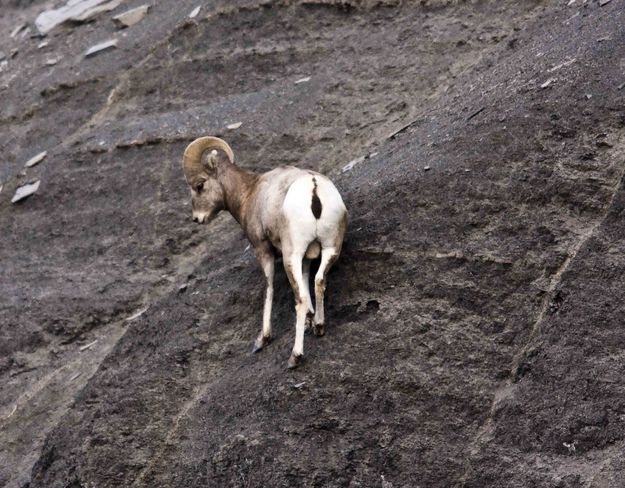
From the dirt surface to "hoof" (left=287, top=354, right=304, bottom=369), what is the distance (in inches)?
3.3

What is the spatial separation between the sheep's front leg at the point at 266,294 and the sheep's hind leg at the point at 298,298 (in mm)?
580

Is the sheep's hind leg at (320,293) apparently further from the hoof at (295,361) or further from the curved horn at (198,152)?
the curved horn at (198,152)

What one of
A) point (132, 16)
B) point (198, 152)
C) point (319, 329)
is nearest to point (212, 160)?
point (198, 152)

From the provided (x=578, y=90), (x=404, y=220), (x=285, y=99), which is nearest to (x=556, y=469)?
(x=404, y=220)

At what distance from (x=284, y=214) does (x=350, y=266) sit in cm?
88

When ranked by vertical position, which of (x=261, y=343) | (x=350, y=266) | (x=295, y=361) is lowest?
(x=261, y=343)

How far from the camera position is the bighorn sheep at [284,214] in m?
11.3

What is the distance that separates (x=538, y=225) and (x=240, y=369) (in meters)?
3.14

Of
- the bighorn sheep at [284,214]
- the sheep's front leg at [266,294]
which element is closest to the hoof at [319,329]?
the bighorn sheep at [284,214]

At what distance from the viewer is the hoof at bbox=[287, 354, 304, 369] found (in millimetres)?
11078

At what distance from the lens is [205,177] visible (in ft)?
43.6

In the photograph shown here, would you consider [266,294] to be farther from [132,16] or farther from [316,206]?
[132,16]

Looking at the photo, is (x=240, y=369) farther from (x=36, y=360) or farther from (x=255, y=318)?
(x=36, y=360)

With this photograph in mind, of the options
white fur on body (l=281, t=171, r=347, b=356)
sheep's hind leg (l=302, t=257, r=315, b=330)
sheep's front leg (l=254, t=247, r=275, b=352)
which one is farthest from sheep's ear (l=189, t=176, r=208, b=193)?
sheep's hind leg (l=302, t=257, r=315, b=330)
